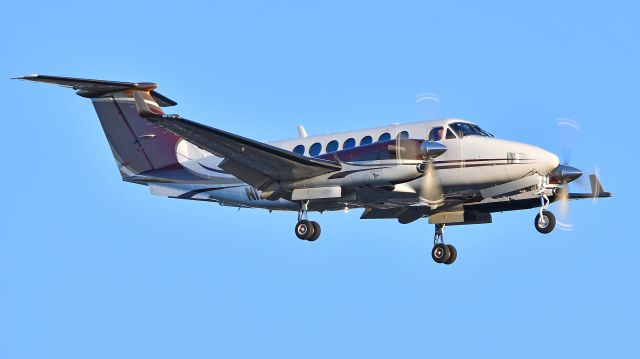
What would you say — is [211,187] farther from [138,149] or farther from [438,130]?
[438,130]

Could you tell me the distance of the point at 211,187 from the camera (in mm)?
26047

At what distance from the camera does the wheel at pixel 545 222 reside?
→ 23656mm

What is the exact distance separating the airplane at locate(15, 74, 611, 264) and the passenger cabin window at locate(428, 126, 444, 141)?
0.07ft

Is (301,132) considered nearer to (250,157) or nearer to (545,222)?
(250,157)

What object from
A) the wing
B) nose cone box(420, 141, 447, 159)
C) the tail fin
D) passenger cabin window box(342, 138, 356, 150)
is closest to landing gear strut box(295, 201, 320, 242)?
the wing

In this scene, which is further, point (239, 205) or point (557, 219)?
point (239, 205)

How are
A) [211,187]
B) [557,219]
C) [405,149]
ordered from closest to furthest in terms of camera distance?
[405,149] < [557,219] < [211,187]

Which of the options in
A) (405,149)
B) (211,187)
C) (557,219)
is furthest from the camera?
(211,187)

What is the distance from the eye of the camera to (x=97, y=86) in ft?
83.8

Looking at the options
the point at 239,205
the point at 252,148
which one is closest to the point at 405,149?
the point at 252,148

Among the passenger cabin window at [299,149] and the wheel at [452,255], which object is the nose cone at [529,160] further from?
the passenger cabin window at [299,149]

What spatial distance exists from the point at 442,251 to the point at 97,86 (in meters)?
9.20

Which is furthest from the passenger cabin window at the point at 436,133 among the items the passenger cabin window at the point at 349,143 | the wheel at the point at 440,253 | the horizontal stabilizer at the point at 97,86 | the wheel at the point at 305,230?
the horizontal stabilizer at the point at 97,86

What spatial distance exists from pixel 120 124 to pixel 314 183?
19.6 feet
